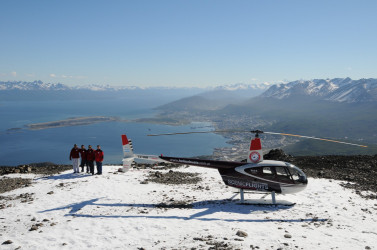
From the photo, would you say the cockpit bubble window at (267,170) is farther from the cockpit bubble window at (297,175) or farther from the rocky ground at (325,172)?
the rocky ground at (325,172)

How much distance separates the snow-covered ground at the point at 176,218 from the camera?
33.6 ft

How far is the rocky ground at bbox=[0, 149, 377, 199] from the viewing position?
60.6 ft

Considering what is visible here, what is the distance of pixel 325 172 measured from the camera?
20.8 meters

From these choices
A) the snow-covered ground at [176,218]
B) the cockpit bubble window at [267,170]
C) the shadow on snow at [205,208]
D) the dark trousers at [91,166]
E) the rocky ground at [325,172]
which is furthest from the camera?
the dark trousers at [91,166]

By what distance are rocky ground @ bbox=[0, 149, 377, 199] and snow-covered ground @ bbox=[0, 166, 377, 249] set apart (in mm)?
1530

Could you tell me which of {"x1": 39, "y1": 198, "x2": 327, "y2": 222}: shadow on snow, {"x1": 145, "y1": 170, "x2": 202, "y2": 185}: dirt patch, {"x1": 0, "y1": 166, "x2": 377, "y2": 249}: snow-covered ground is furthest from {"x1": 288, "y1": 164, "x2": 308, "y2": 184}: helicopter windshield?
{"x1": 145, "y1": 170, "x2": 202, "y2": 185}: dirt patch

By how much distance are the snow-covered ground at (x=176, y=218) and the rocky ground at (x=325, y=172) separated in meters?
1.53

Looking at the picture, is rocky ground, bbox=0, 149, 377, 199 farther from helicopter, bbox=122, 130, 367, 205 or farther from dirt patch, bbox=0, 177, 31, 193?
helicopter, bbox=122, 130, 367, 205

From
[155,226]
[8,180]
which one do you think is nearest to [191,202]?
[155,226]

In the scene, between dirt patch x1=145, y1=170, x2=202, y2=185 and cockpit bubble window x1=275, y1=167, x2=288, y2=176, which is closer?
cockpit bubble window x1=275, y1=167, x2=288, y2=176

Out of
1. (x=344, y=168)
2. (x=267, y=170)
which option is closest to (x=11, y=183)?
(x=267, y=170)

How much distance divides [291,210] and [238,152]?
149653mm

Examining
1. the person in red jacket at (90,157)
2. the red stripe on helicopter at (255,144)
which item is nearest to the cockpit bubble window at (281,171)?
the red stripe on helicopter at (255,144)

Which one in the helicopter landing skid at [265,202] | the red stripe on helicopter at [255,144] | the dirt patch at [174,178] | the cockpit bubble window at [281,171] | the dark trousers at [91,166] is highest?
the red stripe on helicopter at [255,144]
